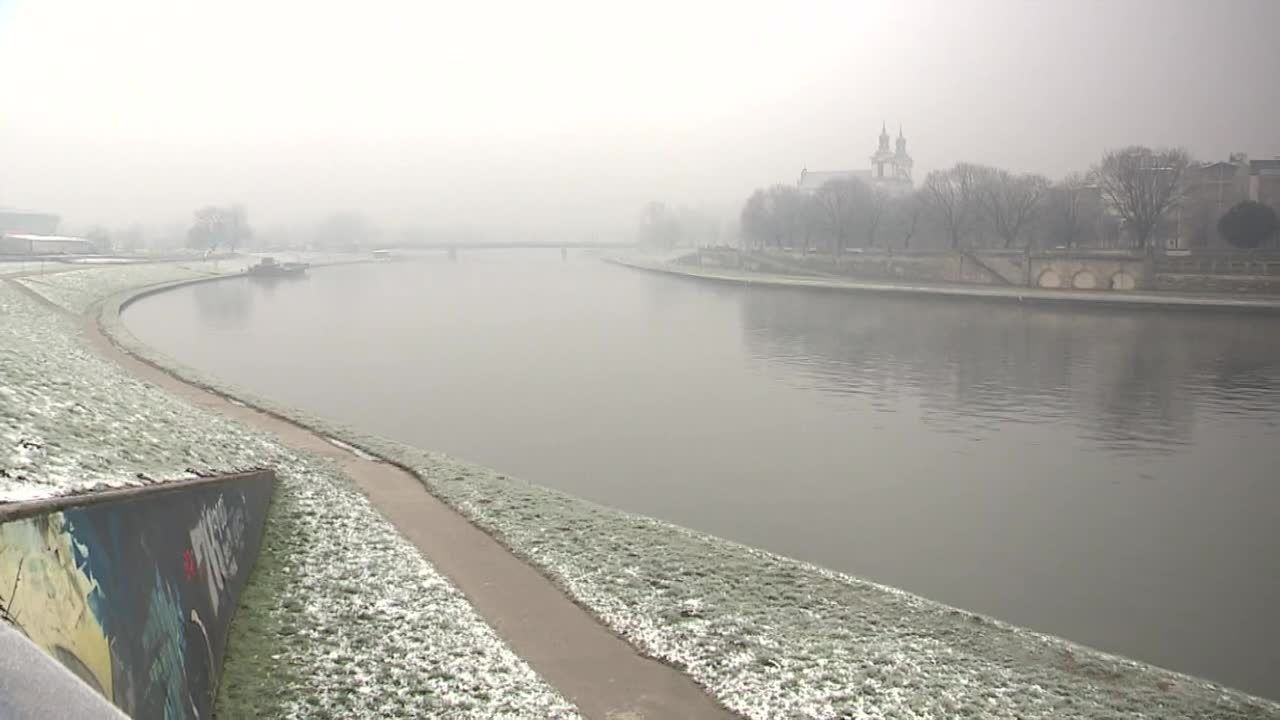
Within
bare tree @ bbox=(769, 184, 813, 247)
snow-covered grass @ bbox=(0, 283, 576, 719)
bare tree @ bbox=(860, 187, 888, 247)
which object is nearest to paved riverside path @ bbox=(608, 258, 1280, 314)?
bare tree @ bbox=(860, 187, 888, 247)

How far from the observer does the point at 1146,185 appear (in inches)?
2012

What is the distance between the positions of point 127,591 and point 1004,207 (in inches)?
2469

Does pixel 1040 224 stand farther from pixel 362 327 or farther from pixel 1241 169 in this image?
pixel 362 327

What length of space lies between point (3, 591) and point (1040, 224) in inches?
2426

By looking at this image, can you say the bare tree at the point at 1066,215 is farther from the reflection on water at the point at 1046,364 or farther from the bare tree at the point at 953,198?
the reflection on water at the point at 1046,364

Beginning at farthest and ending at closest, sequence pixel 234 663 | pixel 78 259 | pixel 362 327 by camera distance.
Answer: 1. pixel 78 259
2. pixel 362 327
3. pixel 234 663

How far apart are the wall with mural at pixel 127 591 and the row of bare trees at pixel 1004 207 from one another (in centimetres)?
5479

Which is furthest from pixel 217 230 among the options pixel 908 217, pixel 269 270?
pixel 908 217

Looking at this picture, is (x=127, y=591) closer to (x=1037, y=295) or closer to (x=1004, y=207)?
(x=1037, y=295)

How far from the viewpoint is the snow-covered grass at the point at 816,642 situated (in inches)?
246

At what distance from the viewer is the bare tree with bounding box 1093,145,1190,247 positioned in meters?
50.3

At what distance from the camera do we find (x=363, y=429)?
16797mm

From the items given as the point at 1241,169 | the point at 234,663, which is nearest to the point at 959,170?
the point at 1241,169

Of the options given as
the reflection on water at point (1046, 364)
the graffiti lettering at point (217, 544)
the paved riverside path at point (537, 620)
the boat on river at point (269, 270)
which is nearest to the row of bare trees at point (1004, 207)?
the reflection on water at point (1046, 364)
